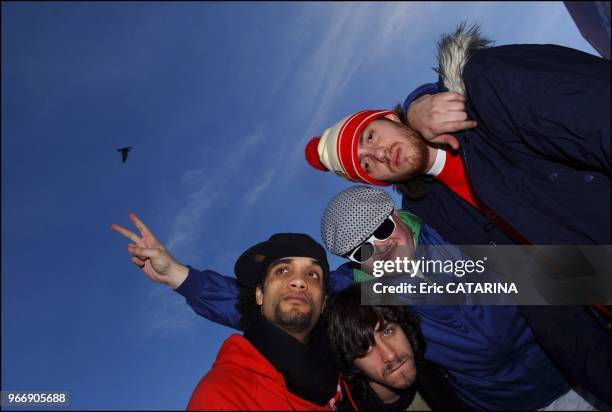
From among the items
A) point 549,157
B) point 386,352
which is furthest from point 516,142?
point 386,352

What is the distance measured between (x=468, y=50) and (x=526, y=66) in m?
0.56

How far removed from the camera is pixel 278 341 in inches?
155

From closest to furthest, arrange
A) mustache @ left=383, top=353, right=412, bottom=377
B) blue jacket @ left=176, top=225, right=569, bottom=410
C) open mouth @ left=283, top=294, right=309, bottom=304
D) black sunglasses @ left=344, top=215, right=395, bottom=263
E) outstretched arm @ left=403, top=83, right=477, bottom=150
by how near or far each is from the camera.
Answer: outstretched arm @ left=403, top=83, right=477, bottom=150 < mustache @ left=383, top=353, right=412, bottom=377 < blue jacket @ left=176, top=225, right=569, bottom=410 < open mouth @ left=283, top=294, right=309, bottom=304 < black sunglasses @ left=344, top=215, right=395, bottom=263

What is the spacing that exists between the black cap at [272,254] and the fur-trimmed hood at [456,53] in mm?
2107

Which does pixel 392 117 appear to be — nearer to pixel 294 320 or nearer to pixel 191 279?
pixel 294 320

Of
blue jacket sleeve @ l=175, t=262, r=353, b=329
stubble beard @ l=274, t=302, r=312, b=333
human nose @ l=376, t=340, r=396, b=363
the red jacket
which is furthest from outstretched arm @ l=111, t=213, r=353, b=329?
the red jacket

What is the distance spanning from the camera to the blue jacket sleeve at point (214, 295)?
16.6 feet

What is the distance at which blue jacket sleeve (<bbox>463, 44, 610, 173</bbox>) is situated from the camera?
8.73 feet

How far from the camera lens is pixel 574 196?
318 cm

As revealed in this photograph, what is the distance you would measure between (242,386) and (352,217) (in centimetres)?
195

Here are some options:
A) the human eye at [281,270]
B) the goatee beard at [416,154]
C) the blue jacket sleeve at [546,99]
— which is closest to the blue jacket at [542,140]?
the blue jacket sleeve at [546,99]

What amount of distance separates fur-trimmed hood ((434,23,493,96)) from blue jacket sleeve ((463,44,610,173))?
0.39 ft

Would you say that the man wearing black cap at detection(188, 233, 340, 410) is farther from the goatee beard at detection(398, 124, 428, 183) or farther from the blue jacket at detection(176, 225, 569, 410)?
the goatee beard at detection(398, 124, 428, 183)

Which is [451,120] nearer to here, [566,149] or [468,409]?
[566,149]
